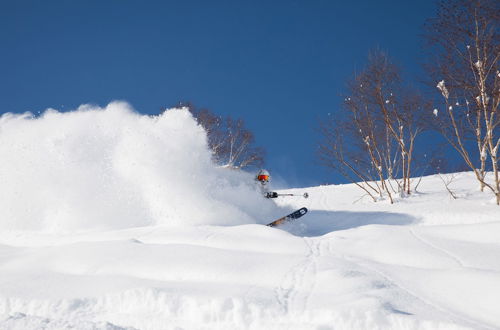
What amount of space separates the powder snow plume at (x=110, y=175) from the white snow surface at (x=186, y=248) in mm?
30

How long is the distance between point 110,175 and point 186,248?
3.89 m

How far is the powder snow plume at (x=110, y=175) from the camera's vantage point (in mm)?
6898

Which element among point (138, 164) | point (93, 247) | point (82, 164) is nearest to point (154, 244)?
point (93, 247)

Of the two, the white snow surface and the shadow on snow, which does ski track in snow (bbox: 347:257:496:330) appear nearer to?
the white snow surface

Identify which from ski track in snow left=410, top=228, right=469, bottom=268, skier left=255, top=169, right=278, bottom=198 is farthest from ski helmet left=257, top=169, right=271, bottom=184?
ski track in snow left=410, top=228, right=469, bottom=268

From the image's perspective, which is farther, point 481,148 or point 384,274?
point 481,148

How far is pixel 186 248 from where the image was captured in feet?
15.1

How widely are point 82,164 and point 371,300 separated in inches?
276

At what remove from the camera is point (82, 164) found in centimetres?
767

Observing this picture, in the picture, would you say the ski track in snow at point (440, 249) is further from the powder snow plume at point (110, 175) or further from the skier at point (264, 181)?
the skier at point (264, 181)

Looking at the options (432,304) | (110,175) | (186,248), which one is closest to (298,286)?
(432,304)

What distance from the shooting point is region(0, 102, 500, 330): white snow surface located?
295 cm

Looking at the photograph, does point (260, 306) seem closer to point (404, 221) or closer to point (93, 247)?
point (93, 247)

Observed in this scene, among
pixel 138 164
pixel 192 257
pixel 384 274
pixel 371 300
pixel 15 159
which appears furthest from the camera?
pixel 15 159
